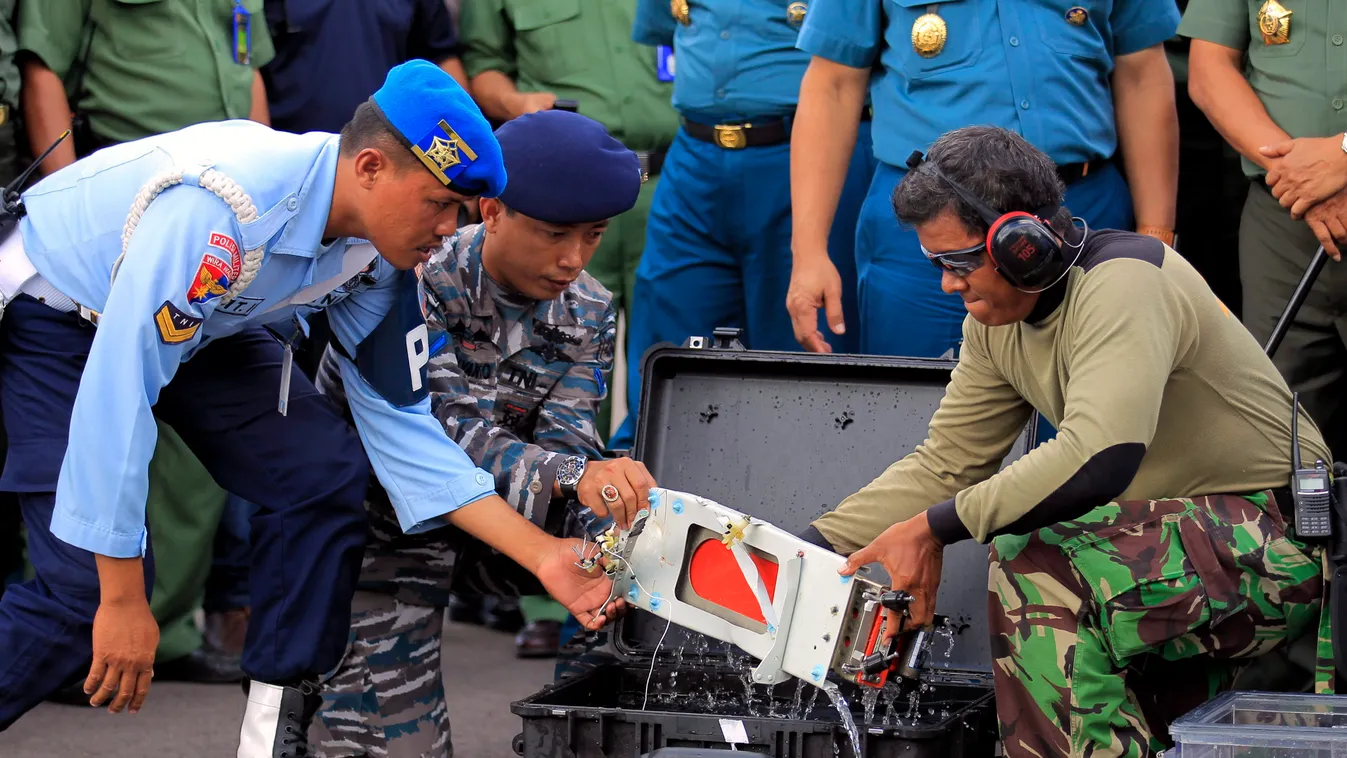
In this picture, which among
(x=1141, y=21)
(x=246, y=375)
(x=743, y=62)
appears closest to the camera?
(x=246, y=375)

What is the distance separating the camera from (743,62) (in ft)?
14.8

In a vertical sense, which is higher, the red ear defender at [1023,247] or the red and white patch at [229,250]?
the red ear defender at [1023,247]

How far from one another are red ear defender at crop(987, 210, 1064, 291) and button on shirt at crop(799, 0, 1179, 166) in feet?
3.71

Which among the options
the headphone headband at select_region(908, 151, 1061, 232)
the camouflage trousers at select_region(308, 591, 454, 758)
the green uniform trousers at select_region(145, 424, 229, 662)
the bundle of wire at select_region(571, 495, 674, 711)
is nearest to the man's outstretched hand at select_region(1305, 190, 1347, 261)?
the headphone headband at select_region(908, 151, 1061, 232)

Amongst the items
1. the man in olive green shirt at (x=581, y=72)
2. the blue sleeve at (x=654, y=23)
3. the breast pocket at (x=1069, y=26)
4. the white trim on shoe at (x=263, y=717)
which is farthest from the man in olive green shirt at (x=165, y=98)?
the breast pocket at (x=1069, y=26)

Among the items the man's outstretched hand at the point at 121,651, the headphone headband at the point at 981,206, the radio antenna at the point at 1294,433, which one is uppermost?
the headphone headband at the point at 981,206

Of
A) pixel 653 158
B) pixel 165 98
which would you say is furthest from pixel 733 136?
pixel 165 98

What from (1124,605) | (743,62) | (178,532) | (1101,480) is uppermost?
(743,62)

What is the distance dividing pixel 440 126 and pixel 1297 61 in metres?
2.19

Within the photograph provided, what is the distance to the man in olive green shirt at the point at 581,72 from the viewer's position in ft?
16.7

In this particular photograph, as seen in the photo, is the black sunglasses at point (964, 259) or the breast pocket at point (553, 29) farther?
the breast pocket at point (553, 29)

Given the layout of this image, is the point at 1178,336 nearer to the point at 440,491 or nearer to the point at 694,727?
the point at 694,727

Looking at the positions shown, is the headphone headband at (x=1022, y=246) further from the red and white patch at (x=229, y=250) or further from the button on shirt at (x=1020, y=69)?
the red and white patch at (x=229, y=250)

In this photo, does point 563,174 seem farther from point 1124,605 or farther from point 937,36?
point 1124,605
